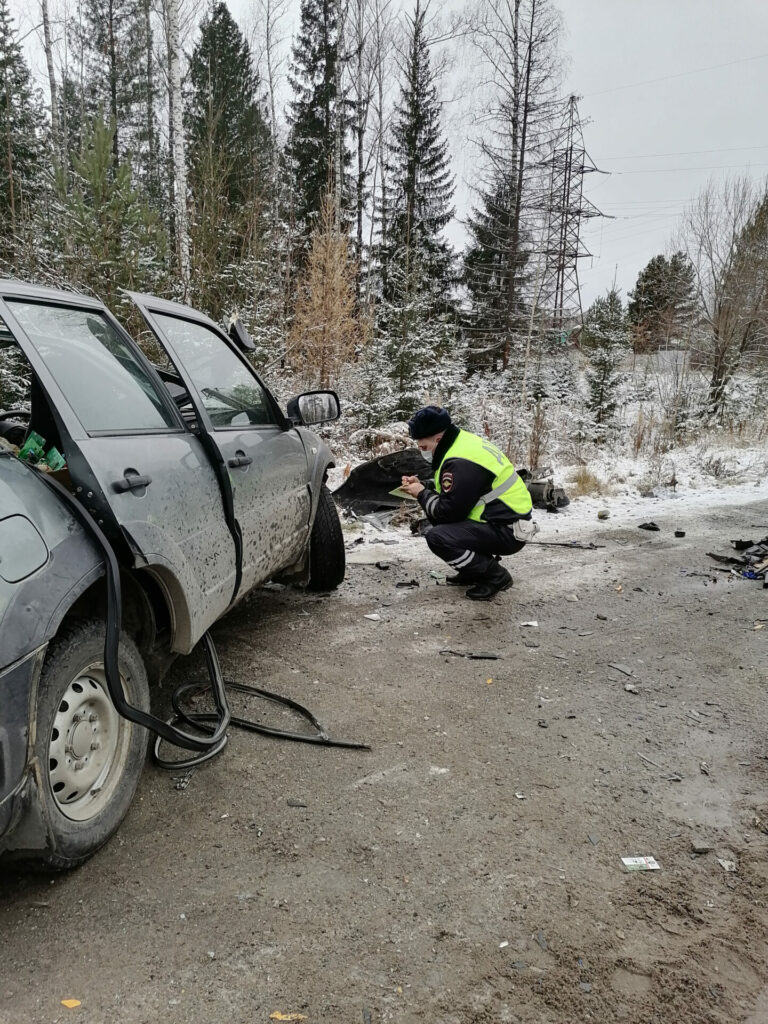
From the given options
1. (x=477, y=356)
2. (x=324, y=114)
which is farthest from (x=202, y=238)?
(x=324, y=114)

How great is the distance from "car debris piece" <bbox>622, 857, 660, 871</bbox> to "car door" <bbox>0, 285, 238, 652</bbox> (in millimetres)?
1721

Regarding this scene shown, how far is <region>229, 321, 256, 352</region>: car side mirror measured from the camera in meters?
3.70

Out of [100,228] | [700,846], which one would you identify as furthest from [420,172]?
[700,846]

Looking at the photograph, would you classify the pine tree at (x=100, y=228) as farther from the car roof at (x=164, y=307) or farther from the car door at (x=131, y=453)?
the car door at (x=131, y=453)

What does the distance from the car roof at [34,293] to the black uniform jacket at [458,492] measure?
2675mm

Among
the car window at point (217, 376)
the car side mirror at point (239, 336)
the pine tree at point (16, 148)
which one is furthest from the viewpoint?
the pine tree at point (16, 148)

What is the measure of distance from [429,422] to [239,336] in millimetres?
1525

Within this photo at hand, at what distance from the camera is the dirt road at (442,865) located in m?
1.59

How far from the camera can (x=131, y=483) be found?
219cm

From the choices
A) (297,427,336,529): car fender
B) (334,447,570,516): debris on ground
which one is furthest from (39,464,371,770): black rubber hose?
(334,447,570,516): debris on ground

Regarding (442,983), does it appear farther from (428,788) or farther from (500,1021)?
(428,788)

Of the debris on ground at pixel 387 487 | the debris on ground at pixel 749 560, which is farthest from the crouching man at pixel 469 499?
the debris on ground at pixel 387 487

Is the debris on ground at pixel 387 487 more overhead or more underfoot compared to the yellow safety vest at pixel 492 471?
more underfoot

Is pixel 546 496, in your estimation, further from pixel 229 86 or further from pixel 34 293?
pixel 229 86
